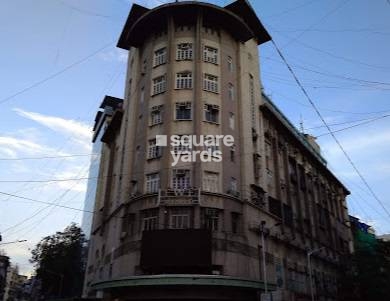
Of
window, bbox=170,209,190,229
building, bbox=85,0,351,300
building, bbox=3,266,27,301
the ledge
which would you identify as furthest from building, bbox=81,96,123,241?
building, bbox=3,266,27,301

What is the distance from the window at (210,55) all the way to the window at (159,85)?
385 centimetres

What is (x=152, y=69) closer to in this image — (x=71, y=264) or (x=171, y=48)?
(x=171, y=48)

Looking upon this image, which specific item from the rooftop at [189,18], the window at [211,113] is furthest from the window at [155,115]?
the rooftop at [189,18]

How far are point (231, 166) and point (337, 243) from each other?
96.1 feet

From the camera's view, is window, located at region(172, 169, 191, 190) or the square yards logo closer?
window, located at region(172, 169, 191, 190)

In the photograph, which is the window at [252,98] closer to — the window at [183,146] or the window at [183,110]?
the window at [183,110]

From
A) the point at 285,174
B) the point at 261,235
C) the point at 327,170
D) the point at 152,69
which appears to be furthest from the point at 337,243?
the point at 152,69

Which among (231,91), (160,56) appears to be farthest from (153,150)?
(160,56)

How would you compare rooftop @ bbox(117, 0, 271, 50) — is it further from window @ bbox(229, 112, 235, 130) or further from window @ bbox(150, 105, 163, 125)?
window @ bbox(229, 112, 235, 130)

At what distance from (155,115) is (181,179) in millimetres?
6289

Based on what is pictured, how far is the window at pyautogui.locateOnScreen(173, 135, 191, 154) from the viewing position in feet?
92.1

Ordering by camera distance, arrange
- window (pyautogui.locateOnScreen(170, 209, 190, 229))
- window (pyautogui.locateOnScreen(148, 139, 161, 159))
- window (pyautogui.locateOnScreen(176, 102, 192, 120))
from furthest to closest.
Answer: window (pyautogui.locateOnScreen(176, 102, 192, 120))
window (pyautogui.locateOnScreen(148, 139, 161, 159))
window (pyautogui.locateOnScreen(170, 209, 190, 229))

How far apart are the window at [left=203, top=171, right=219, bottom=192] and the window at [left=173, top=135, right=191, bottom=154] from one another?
2317 mm

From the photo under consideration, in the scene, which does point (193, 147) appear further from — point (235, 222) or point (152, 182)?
point (235, 222)
